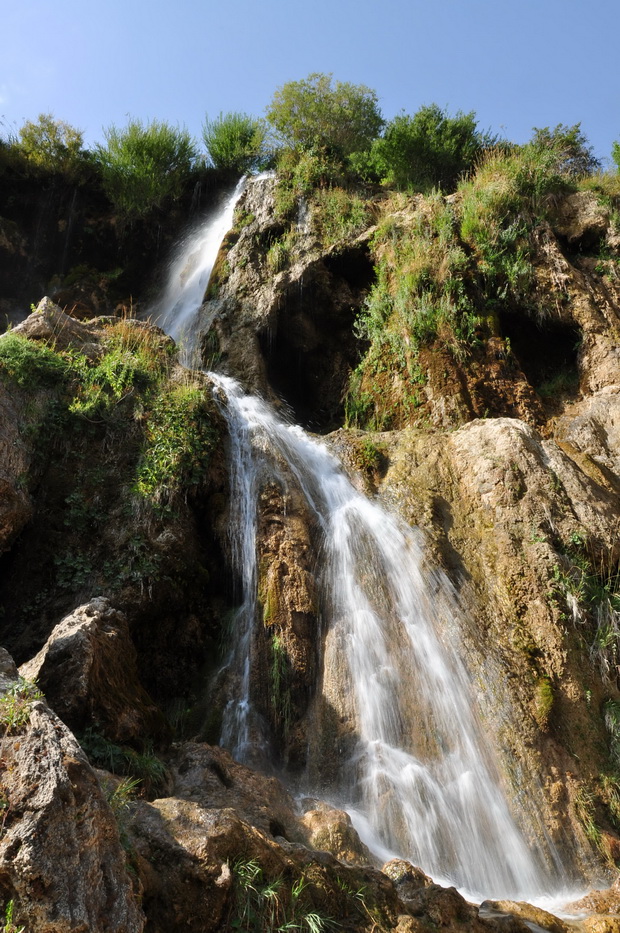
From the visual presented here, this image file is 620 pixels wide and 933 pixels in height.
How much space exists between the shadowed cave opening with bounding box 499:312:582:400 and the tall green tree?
794 cm

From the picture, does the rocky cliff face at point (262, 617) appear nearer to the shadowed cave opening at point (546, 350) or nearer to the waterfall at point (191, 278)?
the shadowed cave opening at point (546, 350)

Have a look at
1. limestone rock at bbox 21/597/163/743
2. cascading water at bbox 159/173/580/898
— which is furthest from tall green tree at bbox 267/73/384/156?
limestone rock at bbox 21/597/163/743

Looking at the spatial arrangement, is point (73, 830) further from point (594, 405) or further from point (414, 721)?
point (594, 405)

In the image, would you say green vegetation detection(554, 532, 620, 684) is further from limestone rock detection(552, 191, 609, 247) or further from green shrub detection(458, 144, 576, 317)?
limestone rock detection(552, 191, 609, 247)

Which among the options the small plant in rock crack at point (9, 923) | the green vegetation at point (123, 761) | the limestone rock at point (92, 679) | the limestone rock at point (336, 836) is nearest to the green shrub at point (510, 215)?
the limestone rock at point (92, 679)

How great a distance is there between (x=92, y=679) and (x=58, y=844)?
2.04m

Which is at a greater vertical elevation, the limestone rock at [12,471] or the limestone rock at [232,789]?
the limestone rock at [12,471]

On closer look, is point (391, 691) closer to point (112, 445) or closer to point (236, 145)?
point (112, 445)

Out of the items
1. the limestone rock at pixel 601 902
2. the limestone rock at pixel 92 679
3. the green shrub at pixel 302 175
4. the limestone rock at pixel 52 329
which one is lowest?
the limestone rock at pixel 601 902

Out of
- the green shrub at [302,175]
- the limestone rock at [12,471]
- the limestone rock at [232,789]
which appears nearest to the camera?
the limestone rock at [232,789]

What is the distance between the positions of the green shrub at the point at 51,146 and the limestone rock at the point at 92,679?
1488 cm

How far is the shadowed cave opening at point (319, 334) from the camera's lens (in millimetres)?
12938

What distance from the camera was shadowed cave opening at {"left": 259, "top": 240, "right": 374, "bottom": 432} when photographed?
509 inches

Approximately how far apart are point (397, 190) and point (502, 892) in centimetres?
1460
